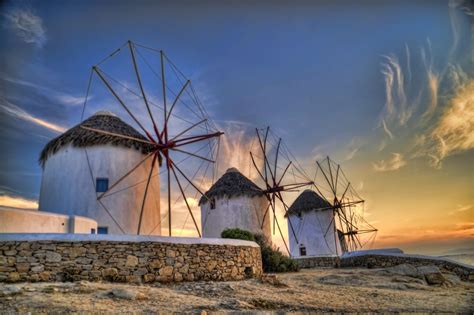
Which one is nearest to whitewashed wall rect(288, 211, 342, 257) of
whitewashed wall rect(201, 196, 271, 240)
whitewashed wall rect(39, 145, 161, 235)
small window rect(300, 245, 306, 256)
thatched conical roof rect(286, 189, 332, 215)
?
small window rect(300, 245, 306, 256)

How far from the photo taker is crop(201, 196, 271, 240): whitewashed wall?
80.5ft

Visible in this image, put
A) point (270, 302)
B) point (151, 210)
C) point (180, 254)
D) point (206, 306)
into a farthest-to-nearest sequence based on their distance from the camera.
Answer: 1. point (151, 210)
2. point (180, 254)
3. point (270, 302)
4. point (206, 306)

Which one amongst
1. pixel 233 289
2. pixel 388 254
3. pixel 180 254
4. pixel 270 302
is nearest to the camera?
pixel 270 302

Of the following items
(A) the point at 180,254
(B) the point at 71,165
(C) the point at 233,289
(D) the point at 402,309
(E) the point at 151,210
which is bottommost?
(D) the point at 402,309

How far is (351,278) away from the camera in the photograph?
13773mm

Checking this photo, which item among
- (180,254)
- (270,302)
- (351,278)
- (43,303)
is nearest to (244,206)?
(351,278)

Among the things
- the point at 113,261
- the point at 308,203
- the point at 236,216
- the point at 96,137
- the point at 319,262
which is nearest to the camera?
the point at 113,261

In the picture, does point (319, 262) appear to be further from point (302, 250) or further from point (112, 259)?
point (112, 259)

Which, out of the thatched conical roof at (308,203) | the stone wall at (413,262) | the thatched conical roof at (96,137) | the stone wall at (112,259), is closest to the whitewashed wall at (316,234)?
the thatched conical roof at (308,203)

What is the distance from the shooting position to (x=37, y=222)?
10867 mm

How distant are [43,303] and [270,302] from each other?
4754 mm

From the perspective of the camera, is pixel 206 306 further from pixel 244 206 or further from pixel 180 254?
pixel 244 206

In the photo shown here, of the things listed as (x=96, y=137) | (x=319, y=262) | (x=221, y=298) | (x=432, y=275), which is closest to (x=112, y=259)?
(x=221, y=298)

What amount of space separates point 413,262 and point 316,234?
12.0 m
